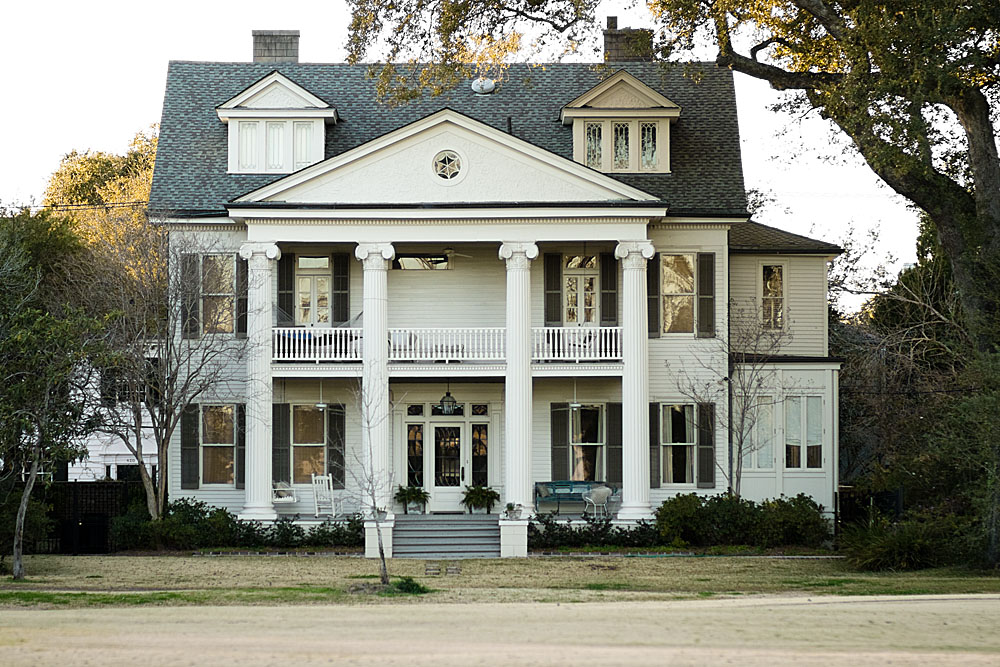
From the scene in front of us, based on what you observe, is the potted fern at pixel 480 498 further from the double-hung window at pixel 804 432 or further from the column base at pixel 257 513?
the double-hung window at pixel 804 432

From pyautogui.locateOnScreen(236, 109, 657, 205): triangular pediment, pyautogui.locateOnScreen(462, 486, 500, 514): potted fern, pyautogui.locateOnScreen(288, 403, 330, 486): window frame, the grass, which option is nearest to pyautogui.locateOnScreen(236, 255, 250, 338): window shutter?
pyautogui.locateOnScreen(236, 109, 657, 205): triangular pediment

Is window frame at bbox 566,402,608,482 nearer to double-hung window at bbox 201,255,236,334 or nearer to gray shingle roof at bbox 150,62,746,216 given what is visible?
gray shingle roof at bbox 150,62,746,216

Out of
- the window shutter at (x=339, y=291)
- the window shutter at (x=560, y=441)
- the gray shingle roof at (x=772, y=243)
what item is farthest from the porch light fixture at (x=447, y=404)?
the gray shingle roof at (x=772, y=243)

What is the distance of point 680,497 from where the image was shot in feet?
85.8

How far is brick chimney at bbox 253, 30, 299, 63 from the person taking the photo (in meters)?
32.1

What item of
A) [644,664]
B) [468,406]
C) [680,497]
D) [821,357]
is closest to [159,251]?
[468,406]

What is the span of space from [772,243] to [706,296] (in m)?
2.41

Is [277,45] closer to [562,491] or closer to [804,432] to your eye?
[562,491]

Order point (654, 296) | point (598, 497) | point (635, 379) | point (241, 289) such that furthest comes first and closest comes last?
A: point (654, 296)
point (241, 289)
point (635, 379)
point (598, 497)

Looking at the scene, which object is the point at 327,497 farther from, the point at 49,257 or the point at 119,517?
the point at 49,257

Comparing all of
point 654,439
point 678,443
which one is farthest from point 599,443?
point 678,443

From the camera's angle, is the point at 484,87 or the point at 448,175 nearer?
the point at 448,175

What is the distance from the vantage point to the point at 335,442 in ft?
92.7

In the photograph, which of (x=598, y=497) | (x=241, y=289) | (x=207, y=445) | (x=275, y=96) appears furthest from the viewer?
(x=275, y=96)
